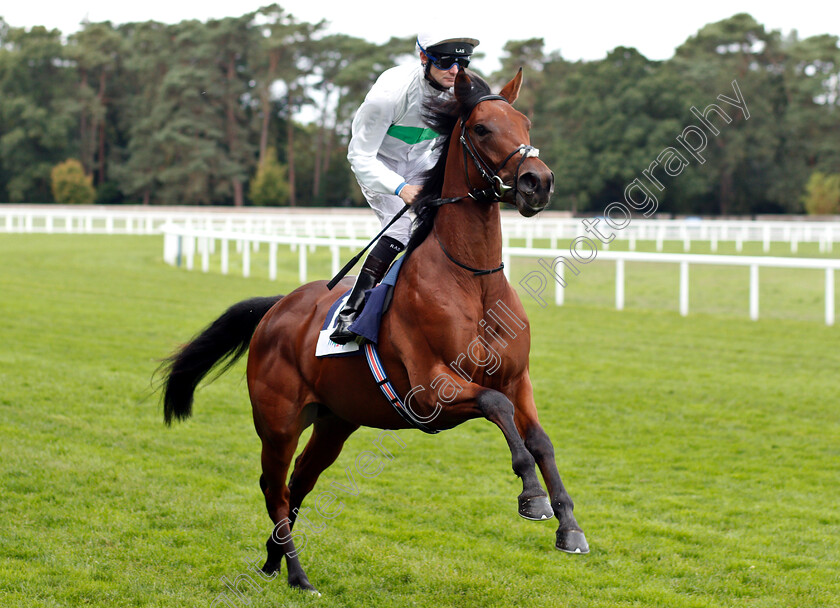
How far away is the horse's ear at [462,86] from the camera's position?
3635 mm

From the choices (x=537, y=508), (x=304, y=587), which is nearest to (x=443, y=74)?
(x=537, y=508)

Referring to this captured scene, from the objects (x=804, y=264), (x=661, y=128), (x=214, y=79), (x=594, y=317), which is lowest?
(x=594, y=317)

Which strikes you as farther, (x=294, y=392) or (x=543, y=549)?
(x=543, y=549)

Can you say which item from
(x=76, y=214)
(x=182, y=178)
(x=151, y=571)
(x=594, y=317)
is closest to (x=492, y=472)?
(x=151, y=571)

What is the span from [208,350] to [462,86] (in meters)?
2.37

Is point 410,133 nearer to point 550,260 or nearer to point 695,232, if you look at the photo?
point 550,260

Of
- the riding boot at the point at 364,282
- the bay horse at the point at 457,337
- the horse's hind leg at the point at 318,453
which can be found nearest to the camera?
the bay horse at the point at 457,337

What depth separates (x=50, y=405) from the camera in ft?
24.6

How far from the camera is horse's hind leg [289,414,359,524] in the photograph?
4.57 metres

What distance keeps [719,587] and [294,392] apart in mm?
2290

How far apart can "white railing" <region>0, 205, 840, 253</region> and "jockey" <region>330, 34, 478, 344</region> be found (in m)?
20.6

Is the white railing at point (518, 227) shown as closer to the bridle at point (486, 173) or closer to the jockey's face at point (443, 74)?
the jockey's face at point (443, 74)

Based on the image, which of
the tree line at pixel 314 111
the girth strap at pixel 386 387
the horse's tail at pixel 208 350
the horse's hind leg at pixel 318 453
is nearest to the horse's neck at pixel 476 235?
the girth strap at pixel 386 387

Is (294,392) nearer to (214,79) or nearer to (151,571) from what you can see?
(151,571)
